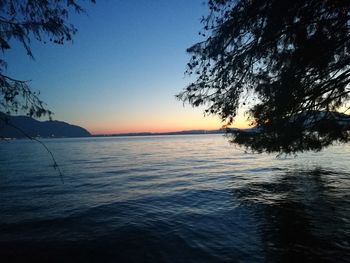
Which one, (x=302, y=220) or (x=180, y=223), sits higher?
(x=302, y=220)

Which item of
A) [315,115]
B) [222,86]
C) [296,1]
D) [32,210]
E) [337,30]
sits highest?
[296,1]

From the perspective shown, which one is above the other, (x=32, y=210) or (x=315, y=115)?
(x=315, y=115)

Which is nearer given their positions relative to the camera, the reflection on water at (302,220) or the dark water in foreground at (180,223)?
the reflection on water at (302,220)

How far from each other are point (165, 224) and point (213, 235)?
2339 mm

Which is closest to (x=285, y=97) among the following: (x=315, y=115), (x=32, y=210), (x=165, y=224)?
(x=315, y=115)

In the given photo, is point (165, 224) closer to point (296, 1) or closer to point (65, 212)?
point (65, 212)

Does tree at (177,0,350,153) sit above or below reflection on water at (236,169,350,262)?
above

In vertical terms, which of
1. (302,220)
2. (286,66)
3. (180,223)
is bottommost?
(180,223)

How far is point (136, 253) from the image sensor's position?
8.16 m

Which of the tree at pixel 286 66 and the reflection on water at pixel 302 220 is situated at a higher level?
the tree at pixel 286 66

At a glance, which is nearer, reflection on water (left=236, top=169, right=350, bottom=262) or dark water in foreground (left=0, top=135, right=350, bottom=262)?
reflection on water (left=236, top=169, right=350, bottom=262)

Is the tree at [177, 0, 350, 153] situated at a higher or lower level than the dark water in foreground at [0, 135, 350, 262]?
higher

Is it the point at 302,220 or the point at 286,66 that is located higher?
the point at 286,66

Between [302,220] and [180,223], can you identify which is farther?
[180,223]
